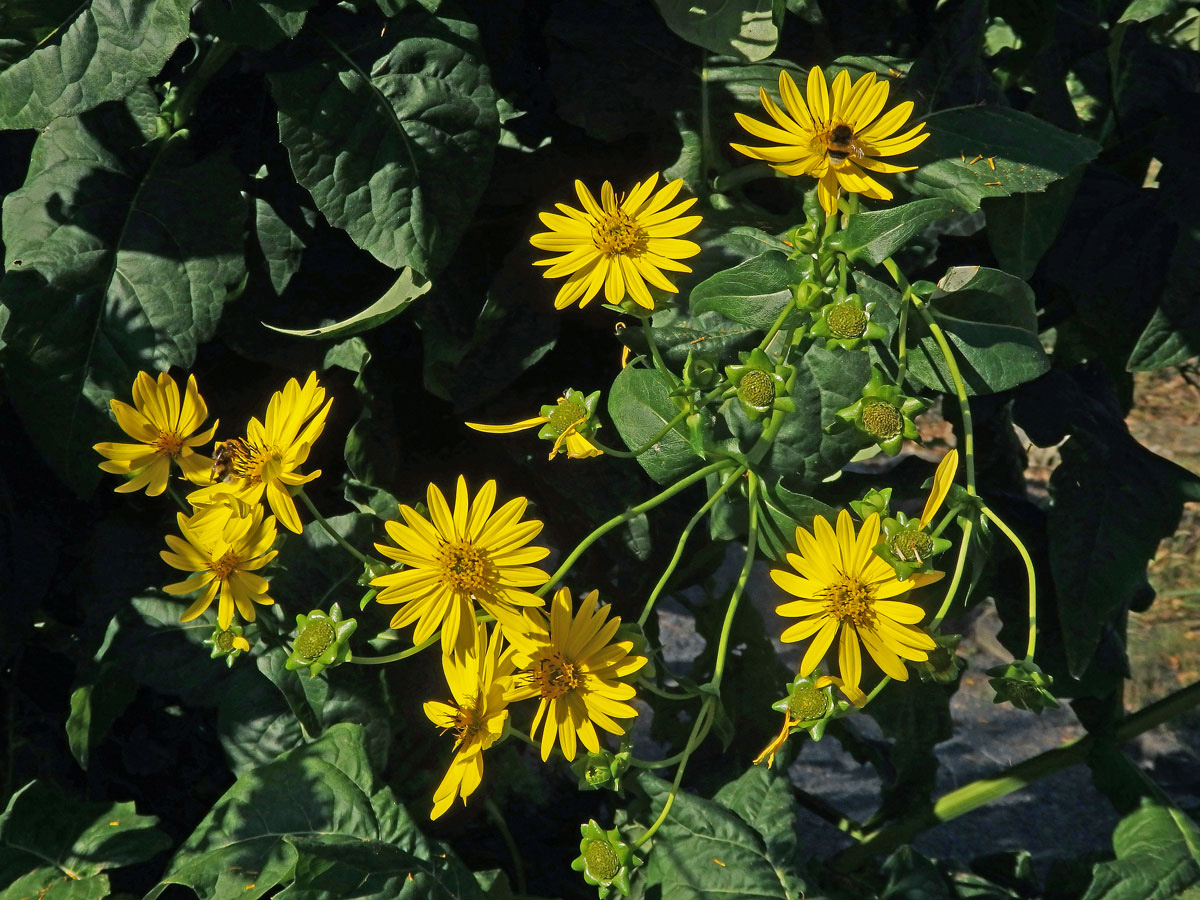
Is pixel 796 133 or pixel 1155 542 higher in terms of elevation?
pixel 796 133

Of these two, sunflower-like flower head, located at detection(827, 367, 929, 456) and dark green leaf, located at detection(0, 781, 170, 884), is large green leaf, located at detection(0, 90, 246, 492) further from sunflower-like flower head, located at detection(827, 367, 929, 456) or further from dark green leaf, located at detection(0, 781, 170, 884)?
sunflower-like flower head, located at detection(827, 367, 929, 456)

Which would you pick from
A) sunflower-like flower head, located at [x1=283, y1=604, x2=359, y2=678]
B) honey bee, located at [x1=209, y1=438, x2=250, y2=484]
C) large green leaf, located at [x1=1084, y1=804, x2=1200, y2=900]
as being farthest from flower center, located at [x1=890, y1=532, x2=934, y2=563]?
large green leaf, located at [x1=1084, y1=804, x2=1200, y2=900]

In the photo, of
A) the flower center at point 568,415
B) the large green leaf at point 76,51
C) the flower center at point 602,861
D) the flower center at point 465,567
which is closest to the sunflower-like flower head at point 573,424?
the flower center at point 568,415

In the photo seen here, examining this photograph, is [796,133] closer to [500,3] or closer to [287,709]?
[500,3]

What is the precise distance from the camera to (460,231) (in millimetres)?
1009

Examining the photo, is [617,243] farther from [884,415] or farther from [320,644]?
[320,644]

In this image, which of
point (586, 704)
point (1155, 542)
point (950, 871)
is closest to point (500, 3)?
point (586, 704)

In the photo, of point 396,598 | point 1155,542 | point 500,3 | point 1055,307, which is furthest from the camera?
point 1055,307

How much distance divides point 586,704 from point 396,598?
17 centimetres

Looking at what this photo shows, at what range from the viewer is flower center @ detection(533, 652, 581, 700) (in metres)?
0.87

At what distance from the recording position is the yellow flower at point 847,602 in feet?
2.81

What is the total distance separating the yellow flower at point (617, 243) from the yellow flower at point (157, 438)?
0.33 meters

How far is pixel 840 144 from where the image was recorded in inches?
37.0

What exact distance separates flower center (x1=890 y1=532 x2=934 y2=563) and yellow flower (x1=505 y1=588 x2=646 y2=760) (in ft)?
0.70
